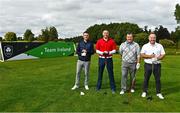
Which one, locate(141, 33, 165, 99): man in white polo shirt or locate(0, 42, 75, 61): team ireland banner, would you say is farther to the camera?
locate(0, 42, 75, 61): team ireland banner

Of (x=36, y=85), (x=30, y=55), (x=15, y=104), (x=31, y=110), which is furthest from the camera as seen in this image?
(x=30, y=55)

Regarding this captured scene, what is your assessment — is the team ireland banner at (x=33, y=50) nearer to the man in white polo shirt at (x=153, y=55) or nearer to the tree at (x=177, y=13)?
the man in white polo shirt at (x=153, y=55)

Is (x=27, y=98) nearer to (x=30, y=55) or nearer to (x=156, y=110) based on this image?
(x=156, y=110)

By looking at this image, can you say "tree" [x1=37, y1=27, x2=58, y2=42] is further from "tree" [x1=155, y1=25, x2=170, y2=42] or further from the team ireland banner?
"tree" [x1=155, y1=25, x2=170, y2=42]

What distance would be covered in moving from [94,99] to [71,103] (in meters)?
0.83

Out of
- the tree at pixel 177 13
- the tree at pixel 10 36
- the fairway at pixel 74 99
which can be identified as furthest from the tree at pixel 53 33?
the fairway at pixel 74 99

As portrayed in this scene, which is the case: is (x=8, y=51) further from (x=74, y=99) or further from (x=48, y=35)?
(x=48, y=35)

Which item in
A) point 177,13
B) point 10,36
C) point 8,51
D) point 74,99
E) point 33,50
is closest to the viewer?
point 74,99

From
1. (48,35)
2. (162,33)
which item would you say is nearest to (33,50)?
(48,35)

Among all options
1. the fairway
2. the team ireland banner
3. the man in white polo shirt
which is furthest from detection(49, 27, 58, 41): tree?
the man in white polo shirt

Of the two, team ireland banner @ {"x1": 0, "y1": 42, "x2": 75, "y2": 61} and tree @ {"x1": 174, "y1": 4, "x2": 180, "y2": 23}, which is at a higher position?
tree @ {"x1": 174, "y1": 4, "x2": 180, "y2": 23}

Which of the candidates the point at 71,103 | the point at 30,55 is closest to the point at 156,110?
the point at 71,103

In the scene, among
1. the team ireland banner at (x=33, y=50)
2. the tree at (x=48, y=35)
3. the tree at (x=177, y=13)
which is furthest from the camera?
the tree at (x=177, y=13)

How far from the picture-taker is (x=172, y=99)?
994cm
